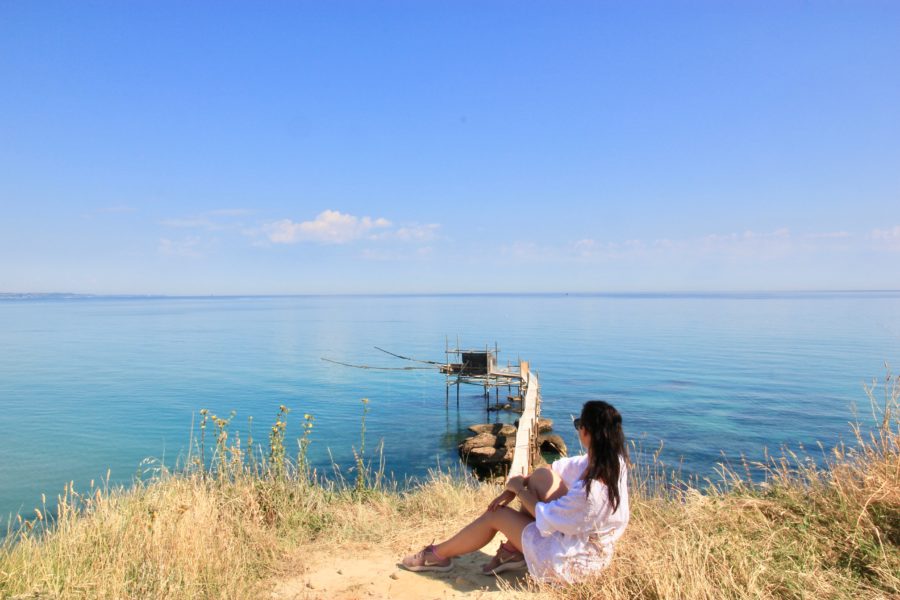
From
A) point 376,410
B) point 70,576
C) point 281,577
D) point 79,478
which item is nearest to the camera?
point 70,576

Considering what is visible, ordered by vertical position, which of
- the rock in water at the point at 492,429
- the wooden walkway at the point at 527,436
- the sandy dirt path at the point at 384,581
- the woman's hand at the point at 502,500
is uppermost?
the woman's hand at the point at 502,500

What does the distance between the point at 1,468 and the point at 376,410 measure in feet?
48.5

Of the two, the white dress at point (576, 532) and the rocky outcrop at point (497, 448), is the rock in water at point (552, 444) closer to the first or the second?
the rocky outcrop at point (497, 448)

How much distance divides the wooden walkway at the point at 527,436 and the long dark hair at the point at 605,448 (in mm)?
6500

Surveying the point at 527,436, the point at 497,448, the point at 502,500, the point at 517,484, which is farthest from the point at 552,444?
the point at 517,484

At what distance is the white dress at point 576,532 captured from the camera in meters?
4.00

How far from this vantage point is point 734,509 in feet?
16.4

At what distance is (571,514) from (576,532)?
171 mm

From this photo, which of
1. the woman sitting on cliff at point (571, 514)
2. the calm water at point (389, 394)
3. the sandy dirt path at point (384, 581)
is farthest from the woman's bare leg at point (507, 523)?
the calm water at point (389, 394)

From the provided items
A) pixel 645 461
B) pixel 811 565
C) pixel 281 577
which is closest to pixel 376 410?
pixel 645 461

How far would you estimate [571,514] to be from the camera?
4.07 metres

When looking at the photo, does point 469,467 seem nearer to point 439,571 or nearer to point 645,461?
point 645,461

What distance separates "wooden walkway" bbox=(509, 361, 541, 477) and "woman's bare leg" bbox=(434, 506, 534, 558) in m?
5.48

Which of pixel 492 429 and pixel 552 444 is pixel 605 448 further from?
pixel 492 429
